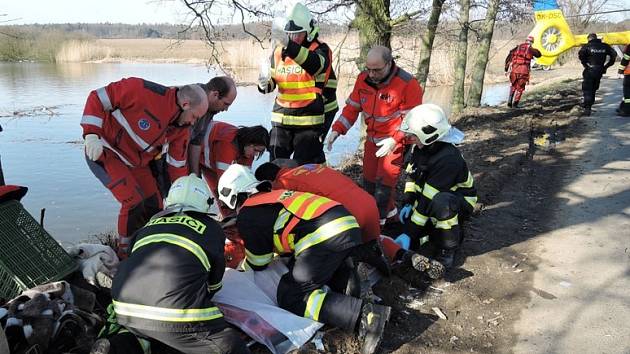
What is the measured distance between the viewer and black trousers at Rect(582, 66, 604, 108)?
1125 centimetres

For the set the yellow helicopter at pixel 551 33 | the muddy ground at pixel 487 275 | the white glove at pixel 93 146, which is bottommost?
the muddy ground at pixel 487 275

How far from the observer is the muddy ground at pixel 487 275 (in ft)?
10.5

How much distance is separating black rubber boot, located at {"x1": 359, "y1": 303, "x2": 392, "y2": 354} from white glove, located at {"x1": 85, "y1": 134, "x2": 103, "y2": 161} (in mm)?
2170

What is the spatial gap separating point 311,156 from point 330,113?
0.53 meters

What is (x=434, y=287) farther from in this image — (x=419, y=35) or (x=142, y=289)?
(x=419, y=35)

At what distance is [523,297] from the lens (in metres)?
3.72

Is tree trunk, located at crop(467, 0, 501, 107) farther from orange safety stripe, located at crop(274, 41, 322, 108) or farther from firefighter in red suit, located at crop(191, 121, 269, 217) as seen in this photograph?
firefighter in red suit, located at crop(191, 121, 269, 217)

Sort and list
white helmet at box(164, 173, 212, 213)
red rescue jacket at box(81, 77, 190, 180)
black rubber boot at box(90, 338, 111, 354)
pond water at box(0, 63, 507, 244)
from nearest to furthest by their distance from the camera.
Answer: black rubber boot at box(90, 338, 111, 354) → white helmet at box(164, 173, 212, 213) → red rescue jacket at box(81, 77, 190, 180) → pond water at box(0, 63, 507, 244)

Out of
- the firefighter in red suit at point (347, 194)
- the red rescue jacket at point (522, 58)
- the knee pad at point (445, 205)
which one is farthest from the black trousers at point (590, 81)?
the firefighter in red suit at point (347, 194)

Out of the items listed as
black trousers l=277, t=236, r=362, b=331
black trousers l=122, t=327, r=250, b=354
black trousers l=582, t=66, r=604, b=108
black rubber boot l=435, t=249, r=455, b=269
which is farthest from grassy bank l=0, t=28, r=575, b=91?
black trousers l=122, t=327, r=250, b=354

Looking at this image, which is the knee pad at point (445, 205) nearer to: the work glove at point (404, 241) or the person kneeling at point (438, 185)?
the person kneeling at point (438, 185)

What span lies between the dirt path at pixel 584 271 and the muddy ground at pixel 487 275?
123 millimetres

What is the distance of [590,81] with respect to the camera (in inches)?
441

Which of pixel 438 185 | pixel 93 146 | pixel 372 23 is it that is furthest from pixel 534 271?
pixel 372 23
